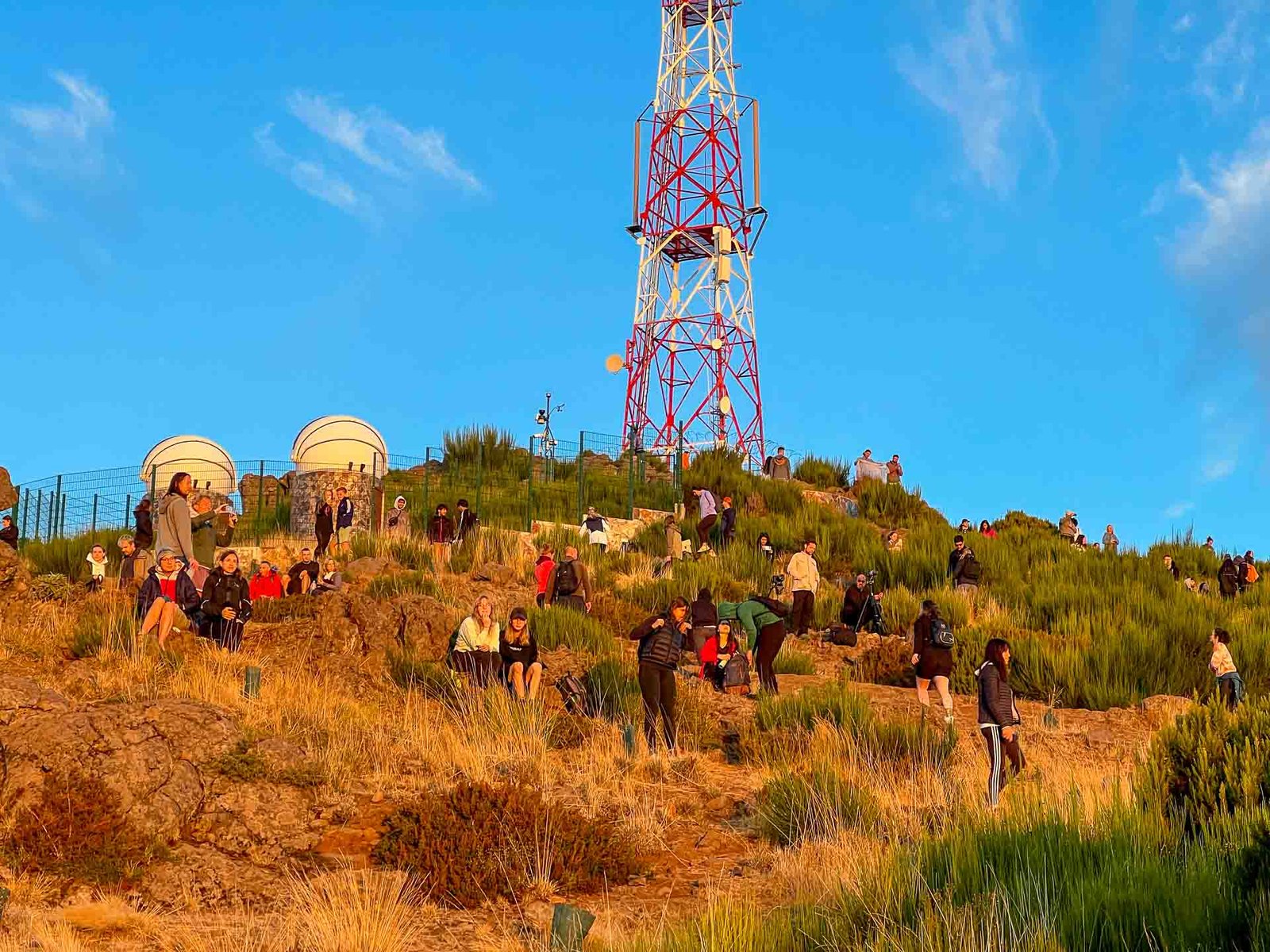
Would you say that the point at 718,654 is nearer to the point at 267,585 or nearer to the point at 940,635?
the point at 940,635

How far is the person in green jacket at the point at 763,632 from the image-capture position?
15867 mm

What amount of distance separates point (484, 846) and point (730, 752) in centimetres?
474

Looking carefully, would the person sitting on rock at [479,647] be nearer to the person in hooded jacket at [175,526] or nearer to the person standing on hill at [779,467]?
the person in hooded jacket at [175,526]

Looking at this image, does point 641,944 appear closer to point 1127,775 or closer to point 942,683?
point 1127,775

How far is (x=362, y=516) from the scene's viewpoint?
2936cm

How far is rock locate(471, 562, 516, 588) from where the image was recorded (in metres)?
23.4

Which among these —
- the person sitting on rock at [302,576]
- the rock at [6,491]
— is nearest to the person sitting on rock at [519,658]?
the person sitting on rock at [302,576]

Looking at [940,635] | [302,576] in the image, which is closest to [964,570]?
[940,635]

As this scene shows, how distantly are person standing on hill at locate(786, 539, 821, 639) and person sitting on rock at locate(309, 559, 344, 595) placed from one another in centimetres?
661

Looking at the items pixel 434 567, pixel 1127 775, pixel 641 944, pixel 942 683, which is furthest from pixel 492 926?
pixel 434 567

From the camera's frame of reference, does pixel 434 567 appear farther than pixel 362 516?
No

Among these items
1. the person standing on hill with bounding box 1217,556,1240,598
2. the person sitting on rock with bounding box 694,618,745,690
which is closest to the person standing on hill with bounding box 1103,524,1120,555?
the person standing on hill with bounding box 1217,556,1240,598

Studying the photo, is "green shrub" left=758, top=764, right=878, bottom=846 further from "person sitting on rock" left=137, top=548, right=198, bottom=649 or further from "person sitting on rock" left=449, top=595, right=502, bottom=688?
"person sitting on rock" left=137, top=548, right=198, bottom=649

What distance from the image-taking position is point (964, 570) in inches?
925
